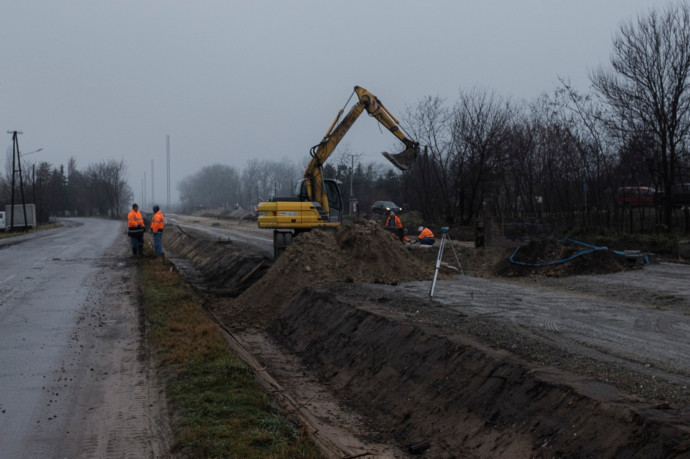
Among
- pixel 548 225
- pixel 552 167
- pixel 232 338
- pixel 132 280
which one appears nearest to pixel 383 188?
pixel 552 167

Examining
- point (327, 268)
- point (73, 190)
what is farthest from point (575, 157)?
point (73, 190)

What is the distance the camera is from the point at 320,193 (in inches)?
A: 846

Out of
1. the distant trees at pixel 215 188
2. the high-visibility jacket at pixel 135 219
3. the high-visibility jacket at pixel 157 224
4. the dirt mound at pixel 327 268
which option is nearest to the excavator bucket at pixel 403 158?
the dirt mound at pixel 327 268

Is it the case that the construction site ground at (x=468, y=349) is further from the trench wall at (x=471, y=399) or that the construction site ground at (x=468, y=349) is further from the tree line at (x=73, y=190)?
the tree line at (x=73, y=190)

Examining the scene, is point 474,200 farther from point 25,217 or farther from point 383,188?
point 25,217

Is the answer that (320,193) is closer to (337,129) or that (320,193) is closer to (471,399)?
(337,129)

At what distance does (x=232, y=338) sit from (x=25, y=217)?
174 feet

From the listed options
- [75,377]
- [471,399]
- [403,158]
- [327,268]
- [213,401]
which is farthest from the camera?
[403,158]

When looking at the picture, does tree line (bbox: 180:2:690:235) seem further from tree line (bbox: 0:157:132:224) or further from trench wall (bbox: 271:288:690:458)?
tree line (bbox: 0:157:132:224)

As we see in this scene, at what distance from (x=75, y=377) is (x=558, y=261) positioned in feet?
40.7

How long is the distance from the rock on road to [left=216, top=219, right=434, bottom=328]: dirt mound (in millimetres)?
2552

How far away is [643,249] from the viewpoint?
1947 centimetres

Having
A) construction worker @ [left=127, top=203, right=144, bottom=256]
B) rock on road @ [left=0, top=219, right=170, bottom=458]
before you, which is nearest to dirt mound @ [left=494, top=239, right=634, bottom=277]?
rock on road @ [left=0, top=219, right=170, bottom=458]

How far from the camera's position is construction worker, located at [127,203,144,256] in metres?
21.7
